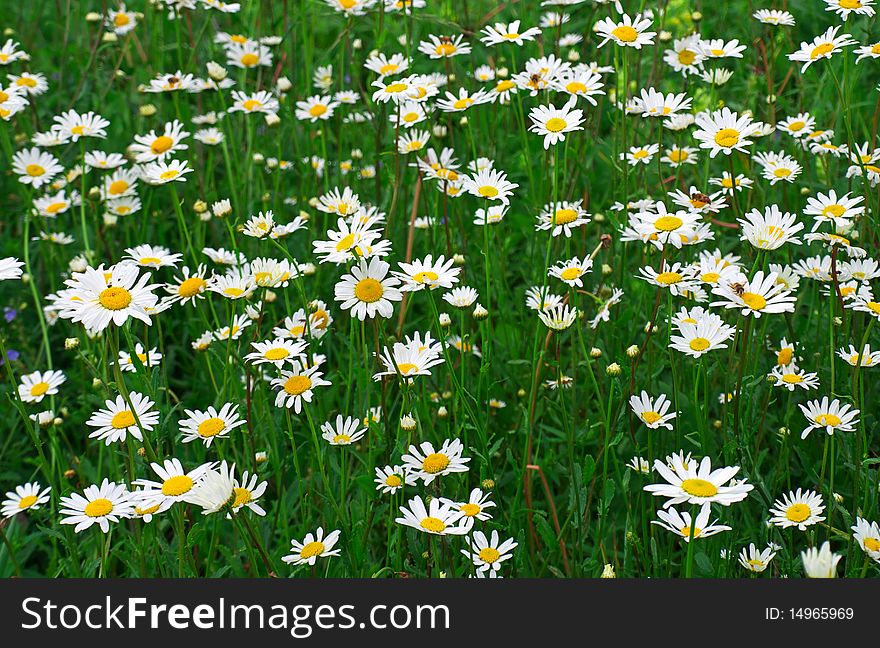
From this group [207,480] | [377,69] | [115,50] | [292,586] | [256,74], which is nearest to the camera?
[207,480]

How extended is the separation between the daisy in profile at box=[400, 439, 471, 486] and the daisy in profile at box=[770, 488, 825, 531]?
1.99ft

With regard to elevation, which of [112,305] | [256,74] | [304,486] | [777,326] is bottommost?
[304,486]

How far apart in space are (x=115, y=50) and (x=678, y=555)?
3220 mm

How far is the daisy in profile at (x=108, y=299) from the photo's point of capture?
181 cm

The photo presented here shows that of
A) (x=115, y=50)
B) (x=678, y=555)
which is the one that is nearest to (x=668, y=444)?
(x=678, y=555)

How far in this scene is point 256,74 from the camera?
12.4 feet

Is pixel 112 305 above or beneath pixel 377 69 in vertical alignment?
beneath

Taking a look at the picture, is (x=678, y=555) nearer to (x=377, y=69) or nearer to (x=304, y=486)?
(x=304, y=486)

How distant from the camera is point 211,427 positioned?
2000 millimetres

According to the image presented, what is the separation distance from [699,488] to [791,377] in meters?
0.65

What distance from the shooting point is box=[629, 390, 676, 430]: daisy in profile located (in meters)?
2.04

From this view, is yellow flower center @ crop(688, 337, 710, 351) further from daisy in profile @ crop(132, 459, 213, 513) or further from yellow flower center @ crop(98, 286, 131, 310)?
yellow flower center @ crop(98, 286, 131, 310)

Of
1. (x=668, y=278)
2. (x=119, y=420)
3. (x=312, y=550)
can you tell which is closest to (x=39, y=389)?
(x=119, y=420)

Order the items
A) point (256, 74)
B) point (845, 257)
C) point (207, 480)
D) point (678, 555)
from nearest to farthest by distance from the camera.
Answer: point (207, 480)
point (678, 555)
point (845, 257)
point (256, 74)
